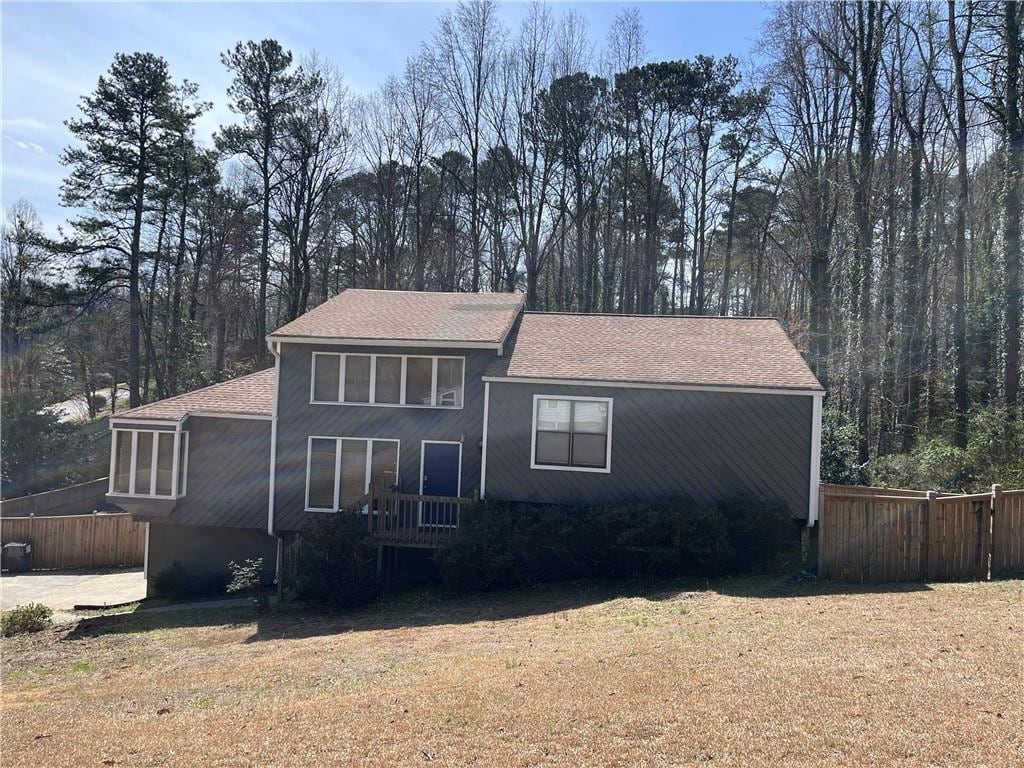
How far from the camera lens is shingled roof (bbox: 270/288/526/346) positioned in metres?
16.4

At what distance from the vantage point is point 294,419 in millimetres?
16719

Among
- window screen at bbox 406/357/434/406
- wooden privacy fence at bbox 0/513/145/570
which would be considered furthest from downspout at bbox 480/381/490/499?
wooden privacy fence at bbox 0/513/145/570

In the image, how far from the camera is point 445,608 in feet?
44.0

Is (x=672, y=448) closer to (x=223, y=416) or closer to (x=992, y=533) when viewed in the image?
(x=992, y=533)

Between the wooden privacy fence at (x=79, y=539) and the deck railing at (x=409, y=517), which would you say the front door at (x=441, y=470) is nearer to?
the deck railing at (x=409, y=517)

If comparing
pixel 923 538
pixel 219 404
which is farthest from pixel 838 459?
pixel 219 404

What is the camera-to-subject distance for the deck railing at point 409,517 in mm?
15086

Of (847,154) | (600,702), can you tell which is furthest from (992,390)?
(600,702)

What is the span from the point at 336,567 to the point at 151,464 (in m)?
5.96

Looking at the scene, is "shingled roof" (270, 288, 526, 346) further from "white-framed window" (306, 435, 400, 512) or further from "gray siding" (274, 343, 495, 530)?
"white-framed window" (306, 435, 400, 512)

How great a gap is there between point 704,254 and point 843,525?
26.1m

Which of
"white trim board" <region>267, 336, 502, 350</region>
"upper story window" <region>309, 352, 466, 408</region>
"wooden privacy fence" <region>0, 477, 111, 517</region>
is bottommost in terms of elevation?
"wooden privacy fence" <region>0, 477, 111, 517</region>

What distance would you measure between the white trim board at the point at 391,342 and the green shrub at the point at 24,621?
7403 mm

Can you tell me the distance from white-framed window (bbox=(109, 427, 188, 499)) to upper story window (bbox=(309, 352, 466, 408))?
11.8ft
